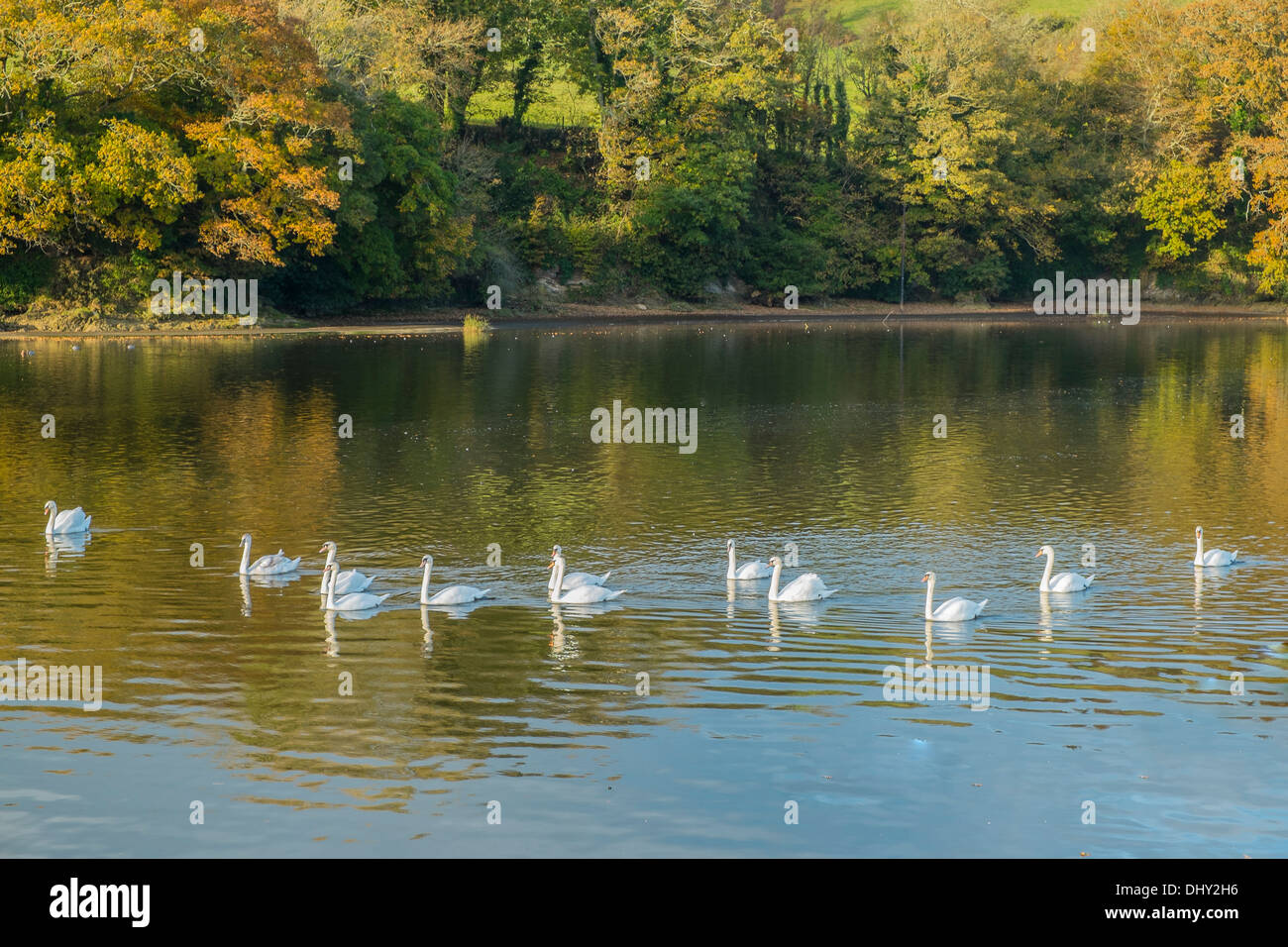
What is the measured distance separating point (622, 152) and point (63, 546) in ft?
222

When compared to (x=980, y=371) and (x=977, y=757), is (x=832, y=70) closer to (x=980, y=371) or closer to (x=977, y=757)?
(x=980, y=371)

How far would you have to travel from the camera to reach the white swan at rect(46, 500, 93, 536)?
26.1 meters

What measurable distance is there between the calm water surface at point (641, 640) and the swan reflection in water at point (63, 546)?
0.10 meters

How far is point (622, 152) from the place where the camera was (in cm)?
8919

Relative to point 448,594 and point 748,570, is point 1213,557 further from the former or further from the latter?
point 448,594

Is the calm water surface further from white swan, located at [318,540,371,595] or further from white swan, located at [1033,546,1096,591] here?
white swan, located at [318,540,371,595]

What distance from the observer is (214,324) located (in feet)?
230

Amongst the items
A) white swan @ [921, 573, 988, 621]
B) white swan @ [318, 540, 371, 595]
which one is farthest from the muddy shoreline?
white swan @ [921, 573, 988, 621]

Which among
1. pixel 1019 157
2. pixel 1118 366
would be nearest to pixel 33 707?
pixel 1118 366

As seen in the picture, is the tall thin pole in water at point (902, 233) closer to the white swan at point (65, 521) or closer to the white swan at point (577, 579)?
the white swan at point (65, 521)

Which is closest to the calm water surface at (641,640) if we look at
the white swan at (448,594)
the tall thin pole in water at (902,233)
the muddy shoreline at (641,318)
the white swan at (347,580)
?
the white swan at (448,594)

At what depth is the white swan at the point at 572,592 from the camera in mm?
21891

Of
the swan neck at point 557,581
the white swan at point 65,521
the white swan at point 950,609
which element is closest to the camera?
the white swan at point 950,609

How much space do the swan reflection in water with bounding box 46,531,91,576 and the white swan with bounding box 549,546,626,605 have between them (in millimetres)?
8543
